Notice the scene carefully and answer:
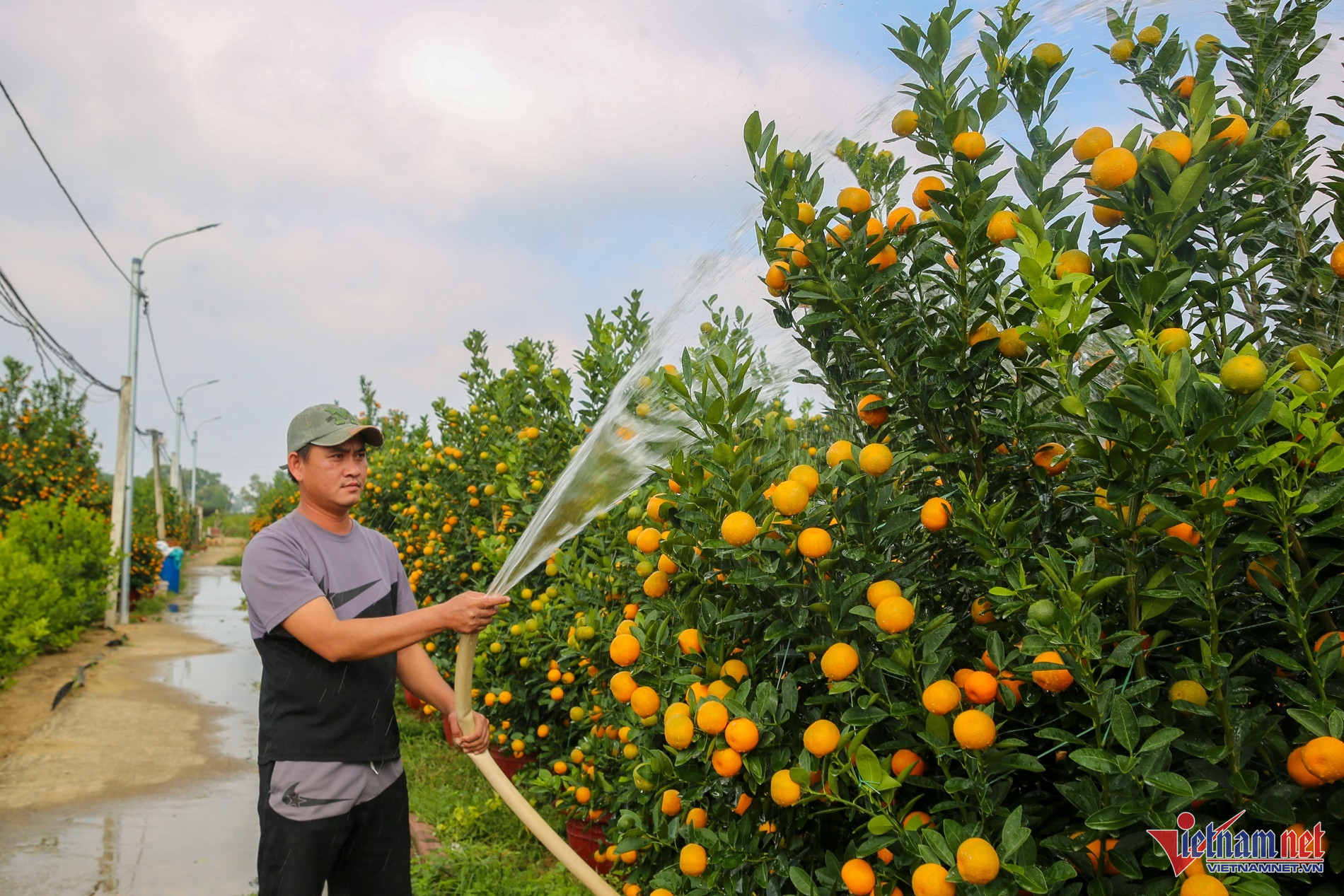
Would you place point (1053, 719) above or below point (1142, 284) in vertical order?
below

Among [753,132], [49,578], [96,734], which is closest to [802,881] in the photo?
[753,132]

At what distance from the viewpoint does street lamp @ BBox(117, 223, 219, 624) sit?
13.8m

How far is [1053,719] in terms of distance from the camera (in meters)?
1.27

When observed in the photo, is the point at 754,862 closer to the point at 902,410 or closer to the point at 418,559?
the point at 902,410

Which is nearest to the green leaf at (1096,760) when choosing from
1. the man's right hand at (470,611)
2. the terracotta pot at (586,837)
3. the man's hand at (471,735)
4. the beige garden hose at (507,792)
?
the beige garden hose at (507,792)

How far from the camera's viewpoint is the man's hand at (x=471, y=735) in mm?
2516

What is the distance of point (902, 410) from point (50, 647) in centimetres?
1197

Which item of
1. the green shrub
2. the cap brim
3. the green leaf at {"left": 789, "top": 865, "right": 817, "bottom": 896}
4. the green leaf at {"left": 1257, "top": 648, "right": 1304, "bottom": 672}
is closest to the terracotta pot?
the cap brim

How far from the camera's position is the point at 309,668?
7.91 ft

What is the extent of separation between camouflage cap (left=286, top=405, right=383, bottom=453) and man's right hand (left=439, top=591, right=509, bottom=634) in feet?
1.91

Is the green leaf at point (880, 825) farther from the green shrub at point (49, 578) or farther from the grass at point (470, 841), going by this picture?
the green shrub at point (49, 578)

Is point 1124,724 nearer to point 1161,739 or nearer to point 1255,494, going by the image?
point 1161,739

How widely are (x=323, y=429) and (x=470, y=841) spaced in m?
2.68

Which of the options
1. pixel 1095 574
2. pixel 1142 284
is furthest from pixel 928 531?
pixel 1142 284
